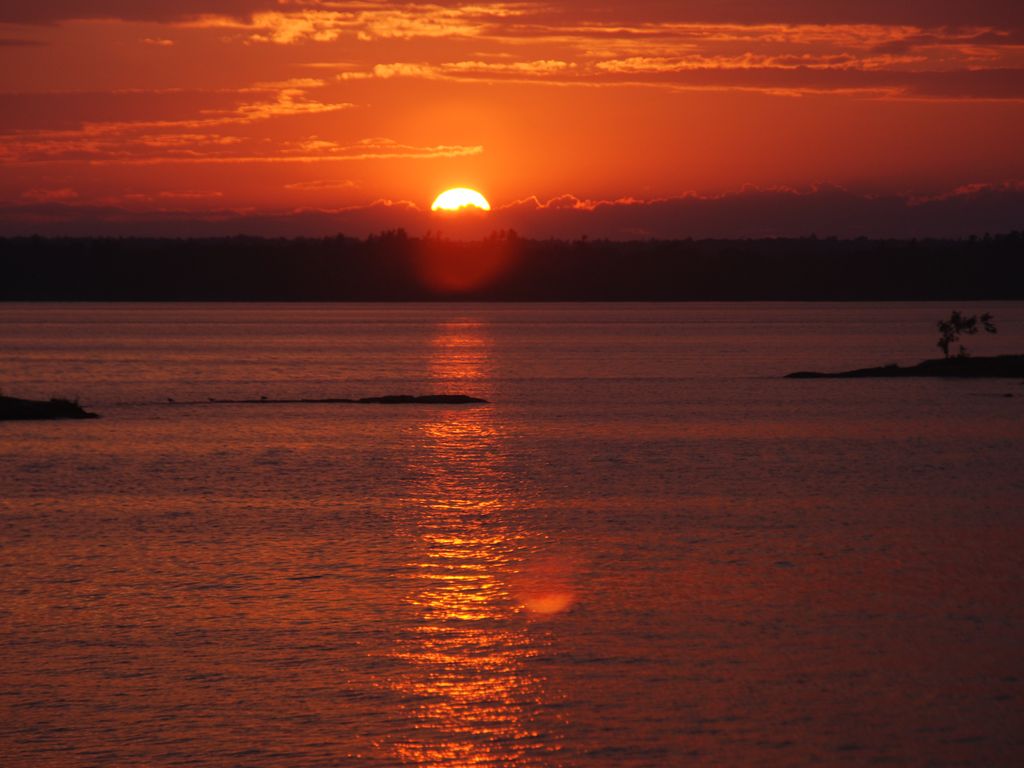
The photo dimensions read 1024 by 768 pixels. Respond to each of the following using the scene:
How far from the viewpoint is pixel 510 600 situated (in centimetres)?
2733

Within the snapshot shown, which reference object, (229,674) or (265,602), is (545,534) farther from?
(229,674)

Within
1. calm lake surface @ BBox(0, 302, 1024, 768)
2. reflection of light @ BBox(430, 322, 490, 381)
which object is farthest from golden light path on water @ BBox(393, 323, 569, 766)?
reflection of light @ BBox(430, 322, 490, 381)

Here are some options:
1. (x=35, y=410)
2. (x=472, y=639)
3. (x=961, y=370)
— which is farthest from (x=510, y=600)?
(x=961, y=370)

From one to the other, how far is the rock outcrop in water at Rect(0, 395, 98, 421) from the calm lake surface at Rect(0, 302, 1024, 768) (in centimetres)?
793

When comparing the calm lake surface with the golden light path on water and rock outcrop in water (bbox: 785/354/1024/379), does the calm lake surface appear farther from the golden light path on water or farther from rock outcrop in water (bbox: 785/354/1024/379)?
rock outcrop in water (bbox: 785/354/1024/379)

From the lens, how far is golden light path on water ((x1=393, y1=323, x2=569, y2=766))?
18.1 m

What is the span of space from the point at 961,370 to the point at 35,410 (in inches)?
2900

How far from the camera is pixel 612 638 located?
2397 cm

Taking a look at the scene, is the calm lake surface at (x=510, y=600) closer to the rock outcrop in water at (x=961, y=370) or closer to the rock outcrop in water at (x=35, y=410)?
the rock outcrop in water at (x=35, y=410)

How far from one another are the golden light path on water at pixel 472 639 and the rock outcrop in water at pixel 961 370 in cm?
7076

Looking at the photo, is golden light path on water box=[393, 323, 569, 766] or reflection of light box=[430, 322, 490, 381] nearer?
golden light path on water box=[393, 323, 569, 766]

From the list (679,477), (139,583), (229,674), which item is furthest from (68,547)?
(679,477)

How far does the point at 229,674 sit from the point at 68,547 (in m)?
13.9

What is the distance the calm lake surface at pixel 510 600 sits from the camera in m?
18.6
